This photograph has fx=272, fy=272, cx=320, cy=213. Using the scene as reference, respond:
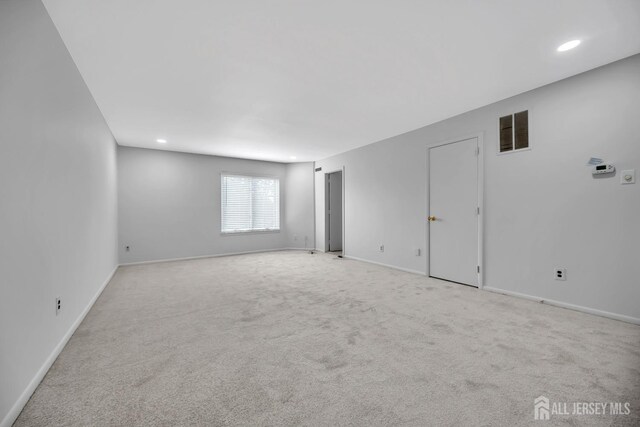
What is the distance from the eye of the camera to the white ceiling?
195 centimetres

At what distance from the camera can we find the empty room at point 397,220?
1.58 m

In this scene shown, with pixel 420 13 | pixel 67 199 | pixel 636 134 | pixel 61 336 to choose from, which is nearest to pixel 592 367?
pixel 636 134

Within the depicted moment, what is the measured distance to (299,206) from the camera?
25.6 feet

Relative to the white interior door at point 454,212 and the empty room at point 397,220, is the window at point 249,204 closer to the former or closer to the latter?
the empty room at point 397,220

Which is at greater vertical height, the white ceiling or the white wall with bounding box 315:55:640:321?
the white ceiling

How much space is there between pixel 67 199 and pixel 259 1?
7.53 ft

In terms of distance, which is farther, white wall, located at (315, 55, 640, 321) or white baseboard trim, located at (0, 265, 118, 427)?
white wall, located at (315, 55, 640, 321)

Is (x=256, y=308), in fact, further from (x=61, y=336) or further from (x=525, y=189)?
(x=525, y=189)

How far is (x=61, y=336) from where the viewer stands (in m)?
2.20

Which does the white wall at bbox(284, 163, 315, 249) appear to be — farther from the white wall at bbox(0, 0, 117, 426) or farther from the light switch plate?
the light switch plate

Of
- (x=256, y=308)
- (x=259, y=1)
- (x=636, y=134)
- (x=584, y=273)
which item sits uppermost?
(x=259, y=1)

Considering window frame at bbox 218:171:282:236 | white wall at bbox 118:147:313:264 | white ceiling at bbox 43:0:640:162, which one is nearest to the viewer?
white ceiling at bbox 43:0:640:162

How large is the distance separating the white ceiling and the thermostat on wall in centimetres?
103

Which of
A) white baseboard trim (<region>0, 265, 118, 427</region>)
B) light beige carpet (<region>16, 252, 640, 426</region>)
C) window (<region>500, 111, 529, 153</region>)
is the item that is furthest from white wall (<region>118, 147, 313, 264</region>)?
window (<region>500, 111, 529, 153</region>)
